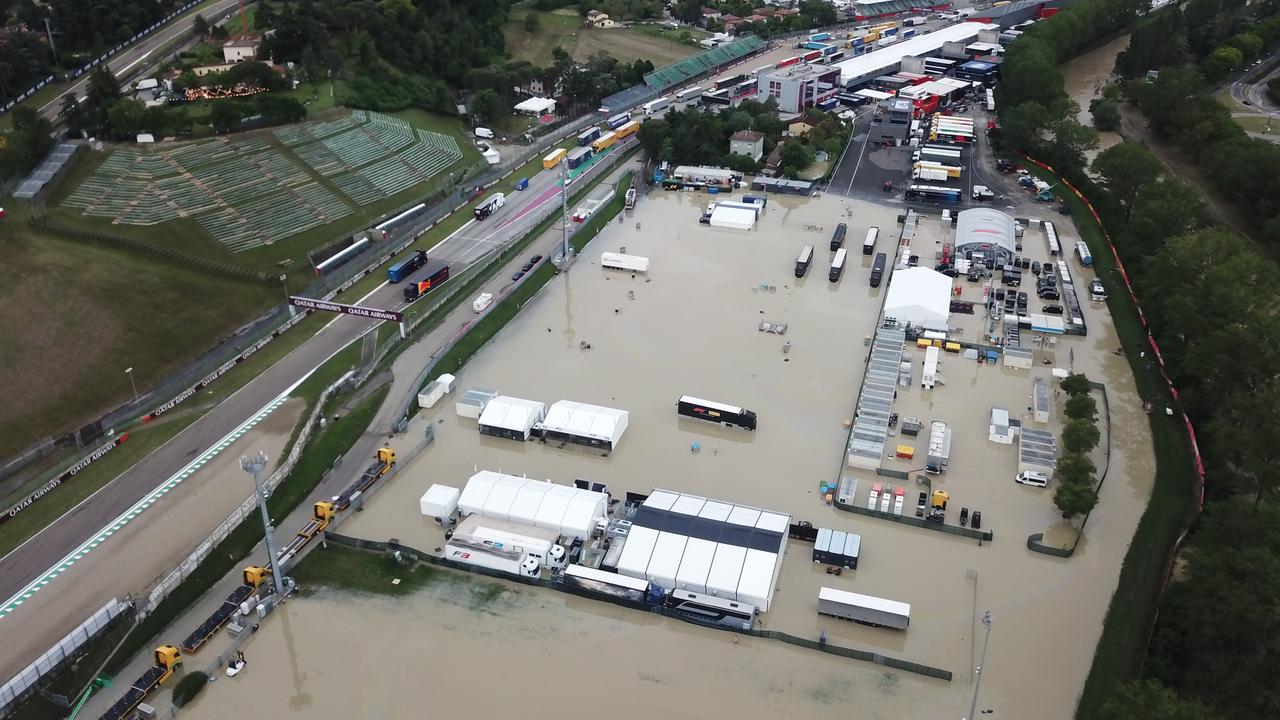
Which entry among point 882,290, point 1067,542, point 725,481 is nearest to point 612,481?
point 725,481

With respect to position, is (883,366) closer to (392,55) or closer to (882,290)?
(882,290)

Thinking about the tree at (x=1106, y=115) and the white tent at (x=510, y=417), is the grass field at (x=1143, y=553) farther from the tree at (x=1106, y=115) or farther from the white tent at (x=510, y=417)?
the tree at (x=1106, y=115)

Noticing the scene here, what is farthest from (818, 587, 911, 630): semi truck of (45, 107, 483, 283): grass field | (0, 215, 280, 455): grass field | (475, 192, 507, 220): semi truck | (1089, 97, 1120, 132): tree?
(1089, 97, 1120, 132): tree

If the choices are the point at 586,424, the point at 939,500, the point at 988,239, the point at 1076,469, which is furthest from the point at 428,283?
the point at 1076,469

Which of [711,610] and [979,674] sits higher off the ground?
[711,610]

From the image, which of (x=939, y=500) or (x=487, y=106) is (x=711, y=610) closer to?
(x=939, y=500)

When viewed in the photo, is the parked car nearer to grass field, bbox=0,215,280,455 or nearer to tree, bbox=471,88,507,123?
grass field, bbox=0,215,280,455

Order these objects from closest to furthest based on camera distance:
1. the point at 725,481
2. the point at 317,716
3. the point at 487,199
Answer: the point at 317,716 → the point at 725,481 → the point at 487,199
